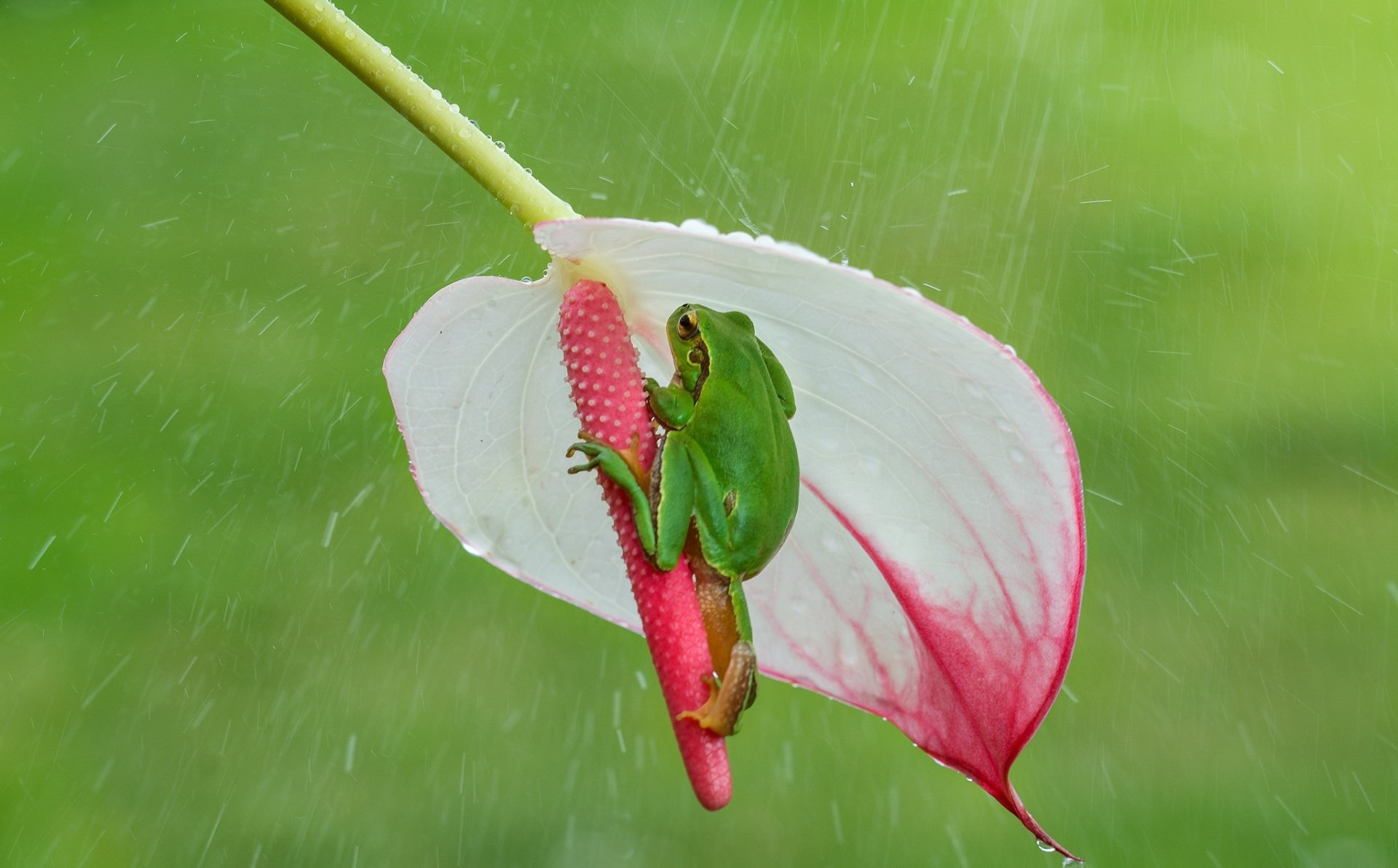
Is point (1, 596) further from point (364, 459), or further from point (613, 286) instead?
point (613, 286)

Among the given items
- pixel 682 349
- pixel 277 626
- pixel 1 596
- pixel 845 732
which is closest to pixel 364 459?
pixel 277 626

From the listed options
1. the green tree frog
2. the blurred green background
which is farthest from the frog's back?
the blurred green background

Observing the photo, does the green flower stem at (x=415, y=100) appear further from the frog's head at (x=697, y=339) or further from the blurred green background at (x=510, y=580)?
the blurred green background at (x=510, y=580)

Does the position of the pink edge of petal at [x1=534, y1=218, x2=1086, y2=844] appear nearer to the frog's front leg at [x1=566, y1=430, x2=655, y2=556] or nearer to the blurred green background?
the frog's front leg at [x1=566, y1=430, x2=655, y2=556]

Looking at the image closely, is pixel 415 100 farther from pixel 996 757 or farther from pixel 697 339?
pixel 996 757

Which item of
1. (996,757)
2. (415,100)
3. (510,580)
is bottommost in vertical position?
(510,580)

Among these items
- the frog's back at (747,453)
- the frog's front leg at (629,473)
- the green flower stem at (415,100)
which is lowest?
the frog's front leg at (629,473)

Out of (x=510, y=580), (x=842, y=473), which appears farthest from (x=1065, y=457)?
(x=510, y=580)

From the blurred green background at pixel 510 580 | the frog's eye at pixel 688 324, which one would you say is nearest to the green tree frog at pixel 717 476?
the frog's eye at pixel 688 324
